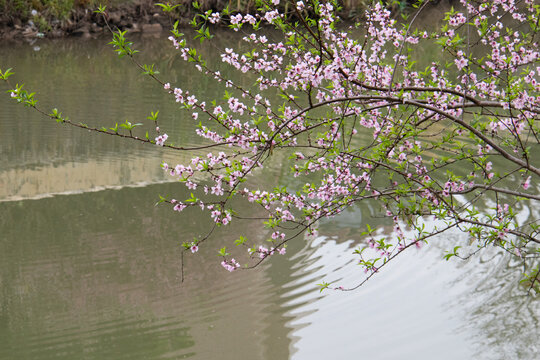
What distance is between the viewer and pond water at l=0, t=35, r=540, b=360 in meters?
3.29

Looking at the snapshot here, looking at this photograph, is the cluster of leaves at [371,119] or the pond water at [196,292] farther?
the pond water at [196,292]

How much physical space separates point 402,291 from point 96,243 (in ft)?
6.16

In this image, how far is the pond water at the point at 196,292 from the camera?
329cm

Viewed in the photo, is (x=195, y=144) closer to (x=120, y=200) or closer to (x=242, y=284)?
(x=120, y=200)

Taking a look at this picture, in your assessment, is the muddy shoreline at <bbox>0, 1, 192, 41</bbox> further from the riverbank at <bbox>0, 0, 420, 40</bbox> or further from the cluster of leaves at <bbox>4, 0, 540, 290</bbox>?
the cluster of leaves at <bbox>4, 0, 540, 290</bbox>

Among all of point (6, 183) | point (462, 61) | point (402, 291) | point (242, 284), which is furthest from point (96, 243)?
point (462, 61)

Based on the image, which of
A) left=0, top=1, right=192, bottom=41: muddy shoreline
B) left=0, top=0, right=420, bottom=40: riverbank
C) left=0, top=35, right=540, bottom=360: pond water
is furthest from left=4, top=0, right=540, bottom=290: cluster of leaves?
left=0, top=1, right=192, bottom=41: muddy shoreline

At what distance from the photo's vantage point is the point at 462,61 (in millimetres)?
2760

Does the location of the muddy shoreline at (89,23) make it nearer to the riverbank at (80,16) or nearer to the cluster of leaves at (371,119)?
the riverbank at (80,16)

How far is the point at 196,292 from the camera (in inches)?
150

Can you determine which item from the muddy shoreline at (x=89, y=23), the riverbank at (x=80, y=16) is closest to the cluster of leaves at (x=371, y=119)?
the riverbank at (x=80, y=16)

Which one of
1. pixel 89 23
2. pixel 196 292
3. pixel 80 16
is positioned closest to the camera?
pixel 196 292

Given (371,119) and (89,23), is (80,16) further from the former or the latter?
(371,119)

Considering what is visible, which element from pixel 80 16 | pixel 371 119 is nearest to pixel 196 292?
pixel 371 119
